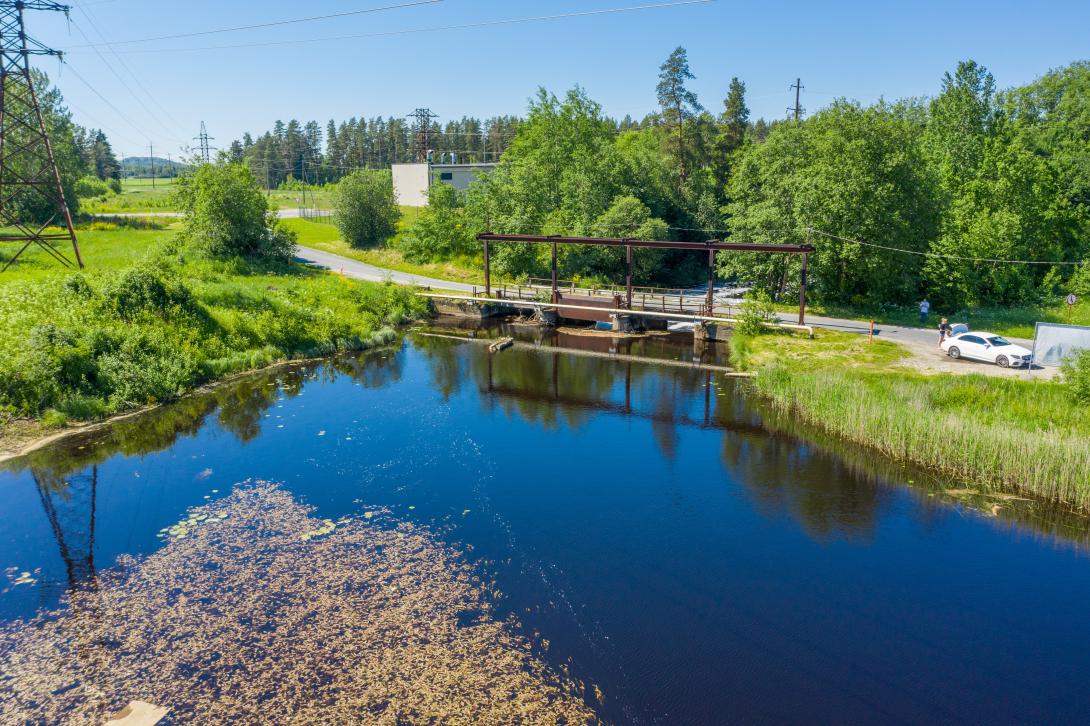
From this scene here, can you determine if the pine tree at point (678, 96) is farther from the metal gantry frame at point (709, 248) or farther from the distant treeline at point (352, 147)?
the distant treeline at point (352, 147)

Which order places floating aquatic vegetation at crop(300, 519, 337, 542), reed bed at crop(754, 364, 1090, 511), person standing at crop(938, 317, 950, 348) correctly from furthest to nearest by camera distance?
person standing at crop(938, 317, 950, 348), reed bed at crop(754, 364, 1090, 511), floating aquatic vegetation at crop(300, 519, 337, 542)

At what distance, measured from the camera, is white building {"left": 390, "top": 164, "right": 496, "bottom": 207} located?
266 feet

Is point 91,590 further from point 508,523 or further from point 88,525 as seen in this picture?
point 508,523

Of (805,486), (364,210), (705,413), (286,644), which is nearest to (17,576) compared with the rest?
(286,644)

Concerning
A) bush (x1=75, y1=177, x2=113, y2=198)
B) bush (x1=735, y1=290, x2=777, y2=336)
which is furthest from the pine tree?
bush (x1=75, y1=177, x2=113, y2=198)

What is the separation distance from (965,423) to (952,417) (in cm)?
52

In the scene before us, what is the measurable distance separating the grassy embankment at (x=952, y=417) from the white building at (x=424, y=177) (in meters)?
60.2

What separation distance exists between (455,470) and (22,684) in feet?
39.0

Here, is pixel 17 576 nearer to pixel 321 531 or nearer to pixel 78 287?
pixel 321 531

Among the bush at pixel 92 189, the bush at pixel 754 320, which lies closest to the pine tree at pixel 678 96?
the bush at pixel 754 320

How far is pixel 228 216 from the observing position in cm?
5062

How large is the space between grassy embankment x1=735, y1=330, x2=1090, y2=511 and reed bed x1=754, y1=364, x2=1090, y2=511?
0.03 meters

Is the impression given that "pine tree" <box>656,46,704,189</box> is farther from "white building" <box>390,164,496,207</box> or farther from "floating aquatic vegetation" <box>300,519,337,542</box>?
"floating aquatic vegetation" <box>300,519,337,542</box>

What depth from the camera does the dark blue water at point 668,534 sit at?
40.1 feet
